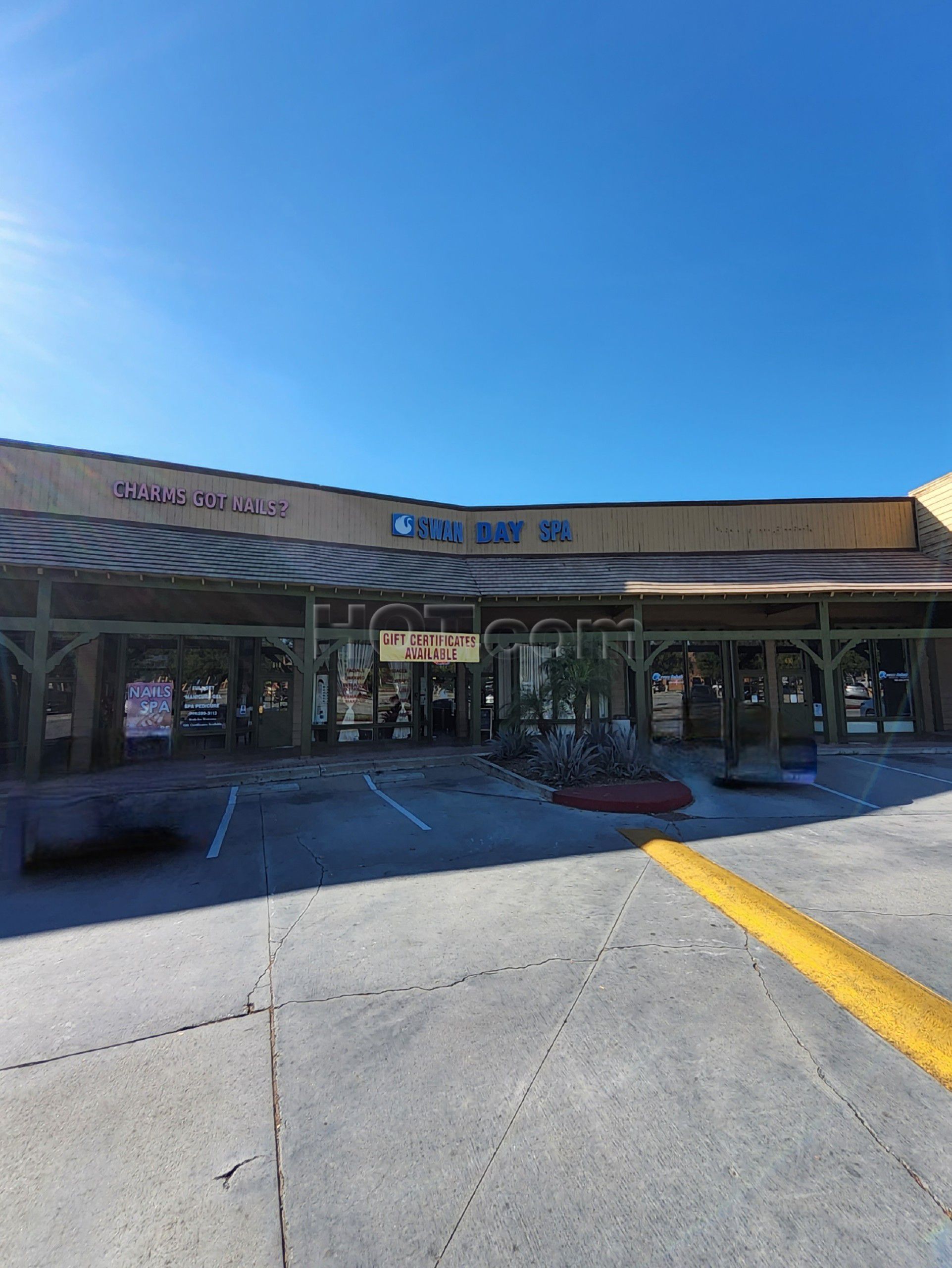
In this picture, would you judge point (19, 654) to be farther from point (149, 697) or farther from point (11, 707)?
point (11, 707)

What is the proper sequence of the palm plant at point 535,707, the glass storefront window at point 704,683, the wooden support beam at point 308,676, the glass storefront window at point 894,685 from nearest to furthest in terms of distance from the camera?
the palm plant at point 535,707 < the wooden support beam at point 308,676 < the glass storefront window at point 894,685 < the glass storefront window at point 704,683

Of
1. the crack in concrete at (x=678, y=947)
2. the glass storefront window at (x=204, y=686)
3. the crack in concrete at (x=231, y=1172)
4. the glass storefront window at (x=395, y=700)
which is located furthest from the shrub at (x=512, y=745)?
the crack in concrete at (x=231, y=1172)

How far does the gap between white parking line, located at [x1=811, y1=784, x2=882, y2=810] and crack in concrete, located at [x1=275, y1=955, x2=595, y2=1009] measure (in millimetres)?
6780

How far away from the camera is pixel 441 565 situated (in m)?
16.6

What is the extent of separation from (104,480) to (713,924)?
52.2 ft

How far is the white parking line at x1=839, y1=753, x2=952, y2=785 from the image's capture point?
35.0ft

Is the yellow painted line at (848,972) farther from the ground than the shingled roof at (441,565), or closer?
closer

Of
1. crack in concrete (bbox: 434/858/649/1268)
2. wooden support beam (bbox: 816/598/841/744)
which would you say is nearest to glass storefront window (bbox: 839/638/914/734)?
wooden support beam (bbox: 816/598/841/744)

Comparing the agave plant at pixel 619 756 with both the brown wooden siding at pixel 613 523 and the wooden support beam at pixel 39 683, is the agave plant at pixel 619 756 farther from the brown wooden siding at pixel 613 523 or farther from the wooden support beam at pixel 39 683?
the wooden support beam at pixel 39 683

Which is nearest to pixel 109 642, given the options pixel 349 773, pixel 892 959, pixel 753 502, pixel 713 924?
pixel 349 773

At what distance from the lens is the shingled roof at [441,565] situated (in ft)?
39.9

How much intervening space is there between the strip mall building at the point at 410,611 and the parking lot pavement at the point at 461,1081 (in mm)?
8224

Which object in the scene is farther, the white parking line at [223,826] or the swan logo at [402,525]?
the swan logo at [402,525]

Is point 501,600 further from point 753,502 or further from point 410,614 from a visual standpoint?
point 753,502
